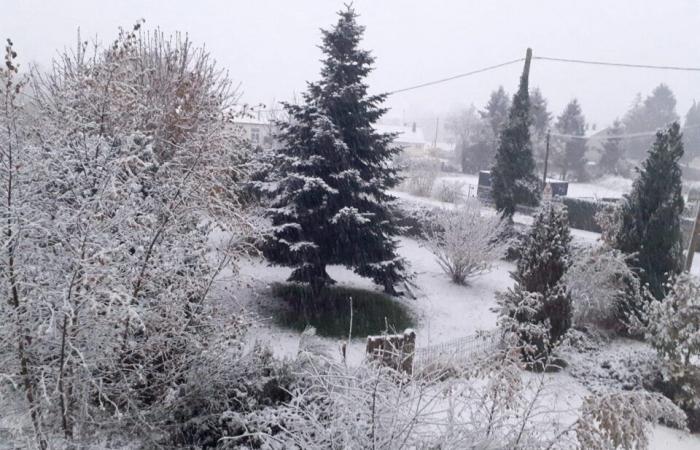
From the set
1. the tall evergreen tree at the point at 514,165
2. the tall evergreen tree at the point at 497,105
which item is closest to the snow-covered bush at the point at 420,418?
the tall evergreen tree at the point at 514,165

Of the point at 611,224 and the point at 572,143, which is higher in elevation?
the point at 572,143

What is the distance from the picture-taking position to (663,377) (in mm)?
7625

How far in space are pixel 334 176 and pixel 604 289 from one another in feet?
21.0

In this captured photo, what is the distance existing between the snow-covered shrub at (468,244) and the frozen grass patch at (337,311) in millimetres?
2685

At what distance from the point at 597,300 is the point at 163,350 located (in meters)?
9.25

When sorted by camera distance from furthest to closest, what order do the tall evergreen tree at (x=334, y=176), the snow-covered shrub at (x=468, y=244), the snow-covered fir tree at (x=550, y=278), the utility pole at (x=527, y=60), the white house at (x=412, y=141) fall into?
the white house at (x=412, y=141)
the utility pole at (x=527, y=60)
the snow-covered shrub at (x=468, y=244)
the tall evergreen tree at (x=334, y=176)
the snow-covered fir tree at (x=550, y=278)

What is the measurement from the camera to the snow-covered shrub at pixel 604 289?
10336 millimetres

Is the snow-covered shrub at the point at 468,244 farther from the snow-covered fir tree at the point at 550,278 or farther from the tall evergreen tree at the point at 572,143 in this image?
the tall evergreen tree at the point at 572,143

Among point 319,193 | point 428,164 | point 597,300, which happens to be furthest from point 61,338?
point 428,164

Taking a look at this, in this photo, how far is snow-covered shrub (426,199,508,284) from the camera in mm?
13516

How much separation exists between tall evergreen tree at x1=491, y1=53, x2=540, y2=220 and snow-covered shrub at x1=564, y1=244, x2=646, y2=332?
24.5 feet

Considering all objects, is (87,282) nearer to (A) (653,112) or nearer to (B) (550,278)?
(B) (550,278)

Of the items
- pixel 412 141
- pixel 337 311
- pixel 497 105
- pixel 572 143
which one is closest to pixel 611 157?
pixel 572 143

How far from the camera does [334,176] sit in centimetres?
993
